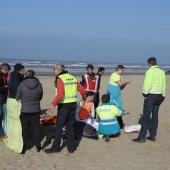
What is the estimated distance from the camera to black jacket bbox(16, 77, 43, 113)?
844 centimetres

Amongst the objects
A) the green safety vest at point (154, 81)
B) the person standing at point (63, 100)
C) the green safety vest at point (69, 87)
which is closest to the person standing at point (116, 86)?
the green safety vest at point (154, 81)

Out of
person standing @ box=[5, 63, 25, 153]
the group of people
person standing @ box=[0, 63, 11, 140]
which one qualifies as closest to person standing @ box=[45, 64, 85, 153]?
the group of people

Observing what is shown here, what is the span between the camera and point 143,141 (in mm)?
9992

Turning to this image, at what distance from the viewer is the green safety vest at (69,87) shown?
859 cm

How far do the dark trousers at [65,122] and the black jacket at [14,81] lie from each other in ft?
3.31

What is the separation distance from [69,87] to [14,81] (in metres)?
1.19

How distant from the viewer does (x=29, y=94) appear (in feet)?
27.7

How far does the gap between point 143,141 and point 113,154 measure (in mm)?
1400

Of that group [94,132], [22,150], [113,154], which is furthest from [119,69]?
[22,150]

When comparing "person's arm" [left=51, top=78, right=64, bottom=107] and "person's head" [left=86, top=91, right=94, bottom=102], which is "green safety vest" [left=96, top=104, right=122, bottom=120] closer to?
"person's head" [left=86, top=91, right=94, bottom=102]

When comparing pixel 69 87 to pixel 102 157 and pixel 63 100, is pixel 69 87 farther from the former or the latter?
pixel 102 157

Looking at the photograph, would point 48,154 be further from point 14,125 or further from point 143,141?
point 143,141

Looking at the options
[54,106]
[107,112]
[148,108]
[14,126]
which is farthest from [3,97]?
[148,108]

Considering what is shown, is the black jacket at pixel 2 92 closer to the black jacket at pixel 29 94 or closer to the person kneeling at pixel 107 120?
the black jacket at pixel 29 94
